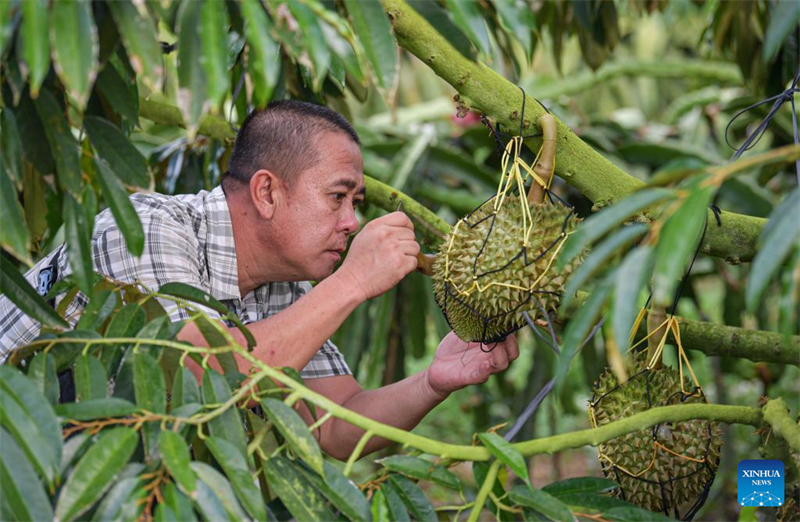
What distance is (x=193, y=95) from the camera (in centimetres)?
102

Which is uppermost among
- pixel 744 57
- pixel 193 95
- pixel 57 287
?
pixel 744 57

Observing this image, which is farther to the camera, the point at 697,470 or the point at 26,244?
the point at 697,470

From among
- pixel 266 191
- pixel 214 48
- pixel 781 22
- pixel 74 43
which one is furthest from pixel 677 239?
pixel 266 191

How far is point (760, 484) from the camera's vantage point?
55.5 inches

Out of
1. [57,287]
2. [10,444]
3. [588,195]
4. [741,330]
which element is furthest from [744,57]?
[10,444]

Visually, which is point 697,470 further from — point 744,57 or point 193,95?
point 744,57

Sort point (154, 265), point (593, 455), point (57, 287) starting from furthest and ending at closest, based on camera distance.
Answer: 1. point (593, 455)
2. point (154, 265)
3. point (57, 287)

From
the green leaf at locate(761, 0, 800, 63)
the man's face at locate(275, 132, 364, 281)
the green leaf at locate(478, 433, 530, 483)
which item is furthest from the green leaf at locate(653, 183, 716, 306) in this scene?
the man's face at locate(275, 132, 364, 281)

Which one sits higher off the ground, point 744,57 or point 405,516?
point 744,57

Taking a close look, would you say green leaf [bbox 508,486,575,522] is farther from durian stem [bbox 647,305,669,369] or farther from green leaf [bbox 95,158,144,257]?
green leaf [bbox 95,158,144,257]

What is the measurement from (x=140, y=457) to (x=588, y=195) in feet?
2.90

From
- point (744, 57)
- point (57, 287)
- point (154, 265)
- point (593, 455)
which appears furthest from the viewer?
point (593, 455)

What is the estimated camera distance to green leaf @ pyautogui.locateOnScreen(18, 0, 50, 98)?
935 millimetres

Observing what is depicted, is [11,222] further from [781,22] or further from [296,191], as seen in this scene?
[781,22]
